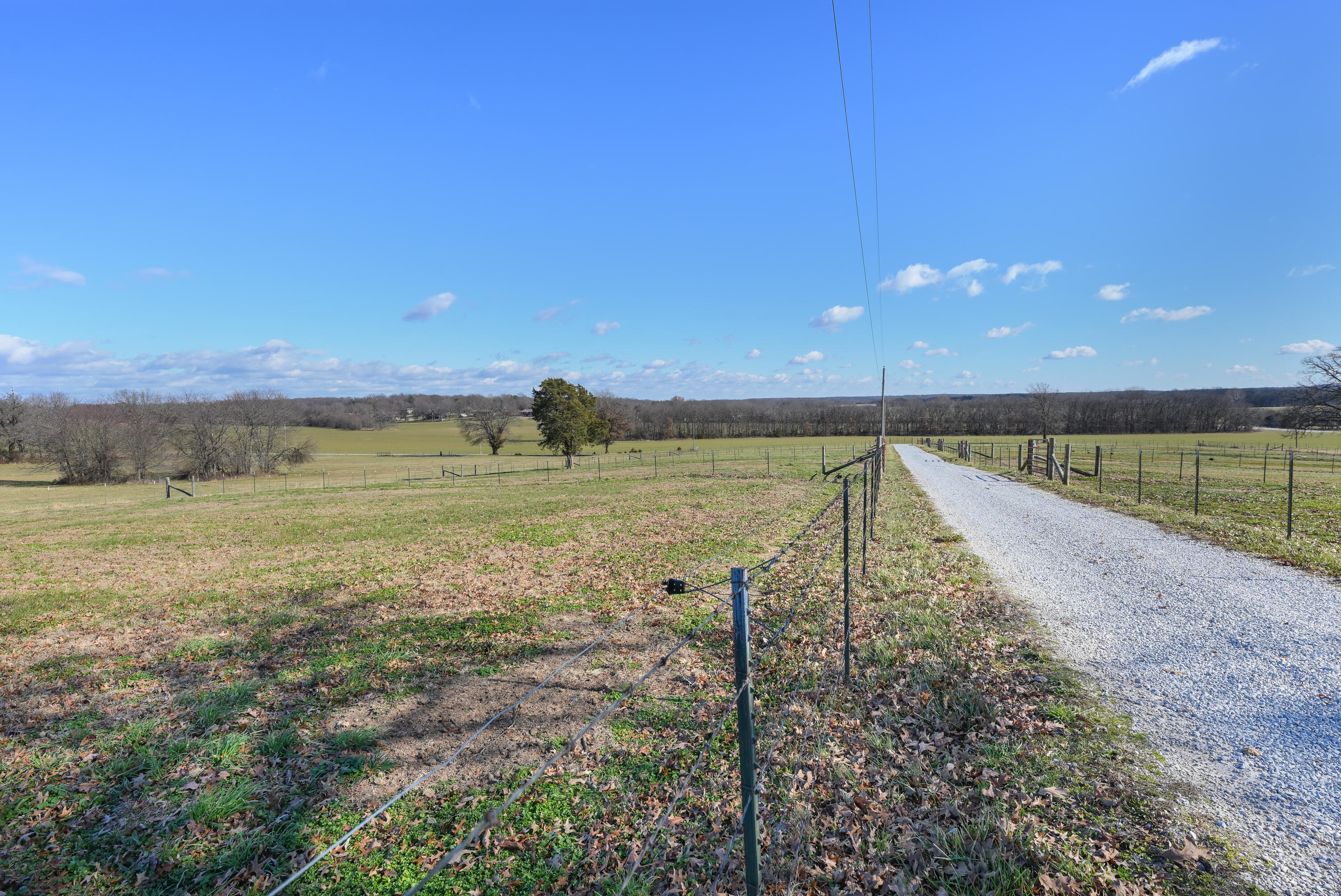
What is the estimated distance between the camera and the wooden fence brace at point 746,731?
8.78 ft

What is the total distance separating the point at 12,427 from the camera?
213 feet

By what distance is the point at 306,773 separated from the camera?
5051mm

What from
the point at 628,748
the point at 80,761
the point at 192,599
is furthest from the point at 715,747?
the point at 192,599

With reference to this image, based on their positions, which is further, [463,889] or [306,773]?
[306,773]

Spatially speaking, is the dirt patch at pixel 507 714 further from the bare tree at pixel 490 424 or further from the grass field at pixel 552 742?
the bare tree at pixel 490 424

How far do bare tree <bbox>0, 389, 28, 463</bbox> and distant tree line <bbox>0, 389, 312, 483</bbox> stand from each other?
69 mm

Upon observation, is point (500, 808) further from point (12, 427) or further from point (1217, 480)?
point (12, 427)

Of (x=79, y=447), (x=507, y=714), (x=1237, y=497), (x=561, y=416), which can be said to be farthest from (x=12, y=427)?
(x=1237, y=497)

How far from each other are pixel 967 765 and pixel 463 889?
3.82 m

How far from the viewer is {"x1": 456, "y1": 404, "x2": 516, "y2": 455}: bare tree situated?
250ft

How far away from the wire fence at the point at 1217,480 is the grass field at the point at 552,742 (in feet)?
34.3

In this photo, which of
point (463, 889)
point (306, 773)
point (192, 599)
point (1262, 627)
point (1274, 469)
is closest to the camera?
point (463, 889)

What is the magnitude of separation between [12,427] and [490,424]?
50365mm

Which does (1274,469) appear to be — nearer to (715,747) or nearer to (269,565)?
(715,747)
